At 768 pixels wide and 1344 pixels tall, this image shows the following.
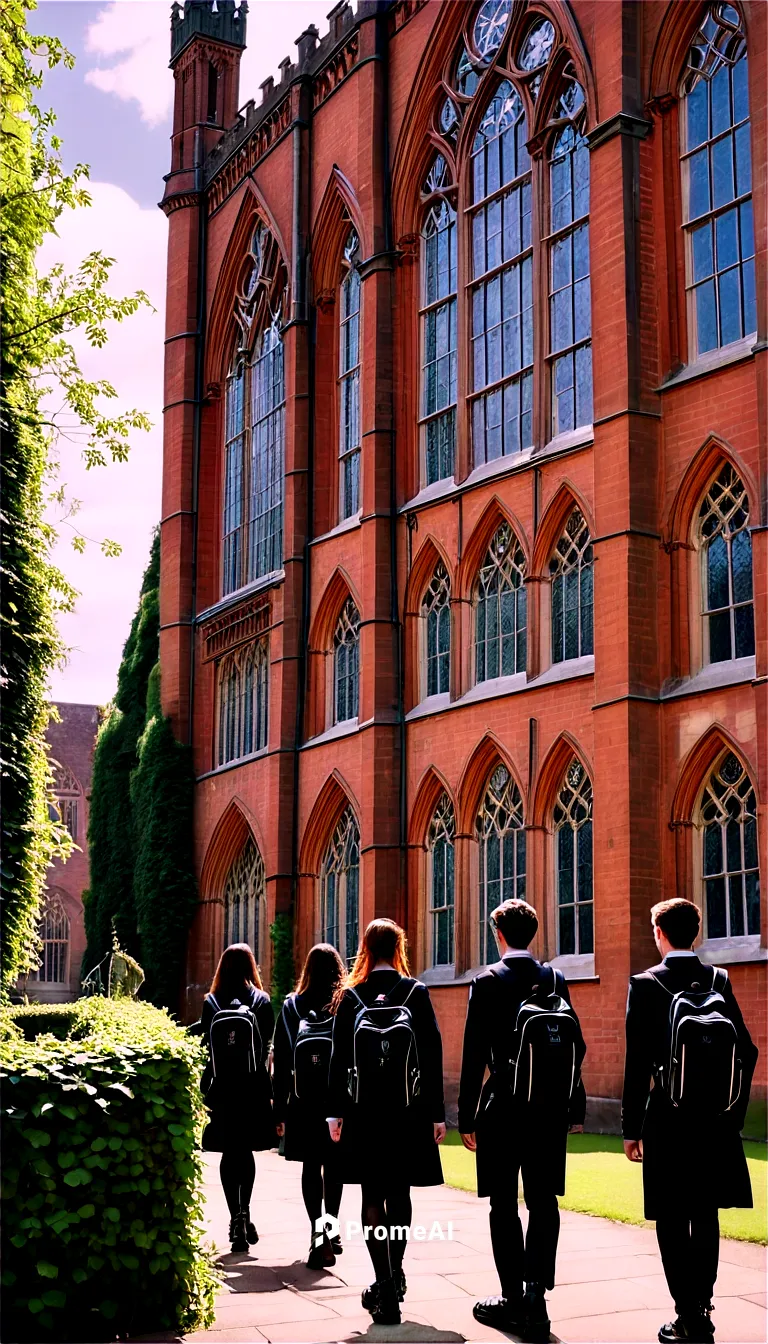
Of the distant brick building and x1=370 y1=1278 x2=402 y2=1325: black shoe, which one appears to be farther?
the distant brick building

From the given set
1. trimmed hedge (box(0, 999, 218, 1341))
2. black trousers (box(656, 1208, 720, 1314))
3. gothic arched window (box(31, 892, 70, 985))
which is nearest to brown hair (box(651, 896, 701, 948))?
black trousers (box(656, 1208, 720, 1314))

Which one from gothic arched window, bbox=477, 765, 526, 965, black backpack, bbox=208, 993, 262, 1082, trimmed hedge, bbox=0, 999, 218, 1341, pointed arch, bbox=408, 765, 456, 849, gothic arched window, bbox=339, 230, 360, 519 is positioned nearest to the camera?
trimmed hedge, bbox=0, 999, 218, 1341

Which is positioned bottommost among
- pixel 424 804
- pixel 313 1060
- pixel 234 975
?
pixel 313 1060

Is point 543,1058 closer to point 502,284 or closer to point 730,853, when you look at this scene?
point 730,853

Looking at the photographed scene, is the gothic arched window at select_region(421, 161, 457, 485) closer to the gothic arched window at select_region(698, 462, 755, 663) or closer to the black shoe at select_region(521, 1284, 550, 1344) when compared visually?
the gothic arched window at select_region(698, 462, 755, 663)

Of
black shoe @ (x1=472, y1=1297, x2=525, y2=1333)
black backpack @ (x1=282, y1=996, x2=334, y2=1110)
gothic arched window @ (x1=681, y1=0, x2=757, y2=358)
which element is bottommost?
black shoe @ (x1=472, y1=1297, x2=525, y2=1333)

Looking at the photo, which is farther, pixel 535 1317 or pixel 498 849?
pixel 498 849

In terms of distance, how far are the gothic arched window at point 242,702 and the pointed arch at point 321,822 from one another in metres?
3.08

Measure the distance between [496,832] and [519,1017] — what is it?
47.4 feet

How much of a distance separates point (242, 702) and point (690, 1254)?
2370 cm

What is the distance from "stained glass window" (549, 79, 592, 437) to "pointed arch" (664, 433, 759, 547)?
2.44 meters

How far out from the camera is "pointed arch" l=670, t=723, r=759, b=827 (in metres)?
17.0

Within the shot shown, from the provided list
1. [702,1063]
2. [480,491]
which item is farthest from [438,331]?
[702,1063]

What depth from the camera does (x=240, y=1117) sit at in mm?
8594
